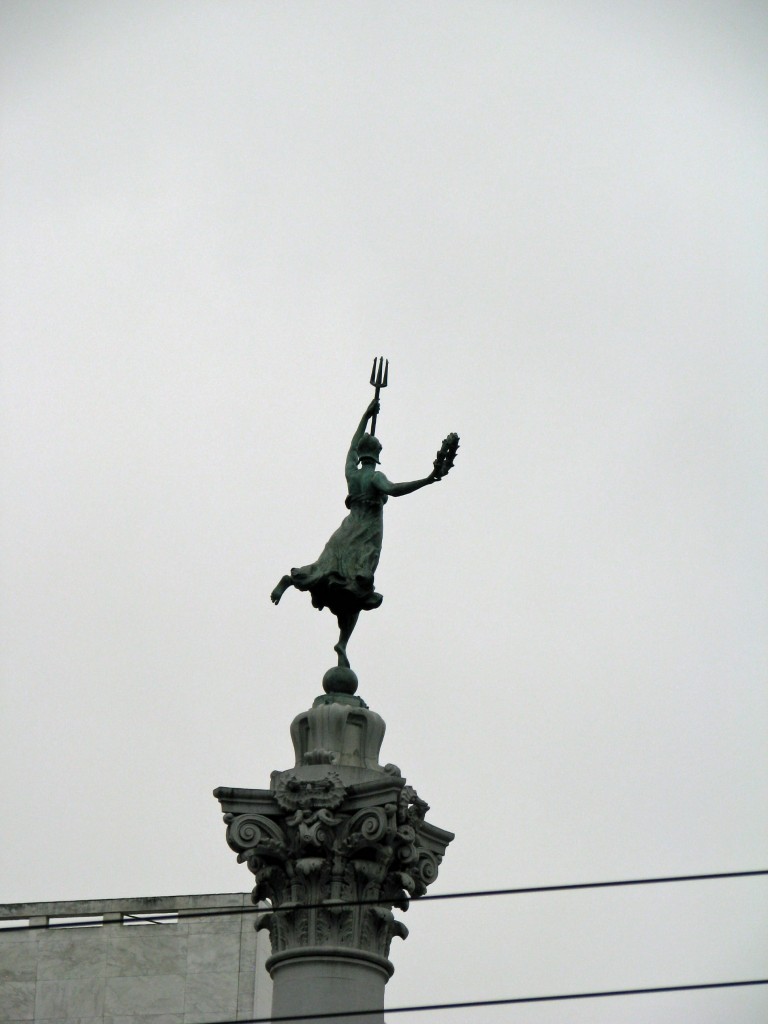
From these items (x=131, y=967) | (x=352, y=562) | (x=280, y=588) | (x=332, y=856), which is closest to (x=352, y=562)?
(x=352, y=562)

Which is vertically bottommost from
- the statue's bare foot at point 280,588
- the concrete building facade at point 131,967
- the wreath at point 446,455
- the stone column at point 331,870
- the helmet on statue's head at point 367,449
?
the stone column at point 331,870

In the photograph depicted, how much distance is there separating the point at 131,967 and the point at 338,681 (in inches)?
1173

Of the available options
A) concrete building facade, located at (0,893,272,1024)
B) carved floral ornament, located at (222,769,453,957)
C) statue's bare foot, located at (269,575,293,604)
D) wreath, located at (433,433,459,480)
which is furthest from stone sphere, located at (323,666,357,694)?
concrete building facade, located at (0,893,272,1024)

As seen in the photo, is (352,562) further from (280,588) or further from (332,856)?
(332,856)

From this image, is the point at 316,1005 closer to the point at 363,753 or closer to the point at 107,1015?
the point at 363,753

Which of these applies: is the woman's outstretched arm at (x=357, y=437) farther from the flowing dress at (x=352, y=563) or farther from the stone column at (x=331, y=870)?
the stone column at (x=331, y=870)

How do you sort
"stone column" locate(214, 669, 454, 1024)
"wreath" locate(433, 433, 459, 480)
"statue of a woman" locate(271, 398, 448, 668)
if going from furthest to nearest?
"statue of a woman" locate(271, 398, 448, 668) → "wreath" locate(433, 433, 459, 480) → "stone column" locate(214, 669, 454, 1024)

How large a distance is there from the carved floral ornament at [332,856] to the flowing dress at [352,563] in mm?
2609

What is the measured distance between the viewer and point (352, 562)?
861 inches

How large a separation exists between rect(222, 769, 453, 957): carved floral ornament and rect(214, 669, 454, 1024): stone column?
0.01 m

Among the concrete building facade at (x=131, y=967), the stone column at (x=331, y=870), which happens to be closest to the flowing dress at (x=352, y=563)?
the stone column at (x=331, y=870)

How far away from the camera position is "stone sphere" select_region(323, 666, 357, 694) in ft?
70.7

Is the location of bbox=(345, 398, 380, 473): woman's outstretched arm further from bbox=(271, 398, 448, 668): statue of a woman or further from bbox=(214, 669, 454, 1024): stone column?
bbox=(214, 669, 454, 1024): stone column

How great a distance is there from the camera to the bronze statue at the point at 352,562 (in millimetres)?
21781
